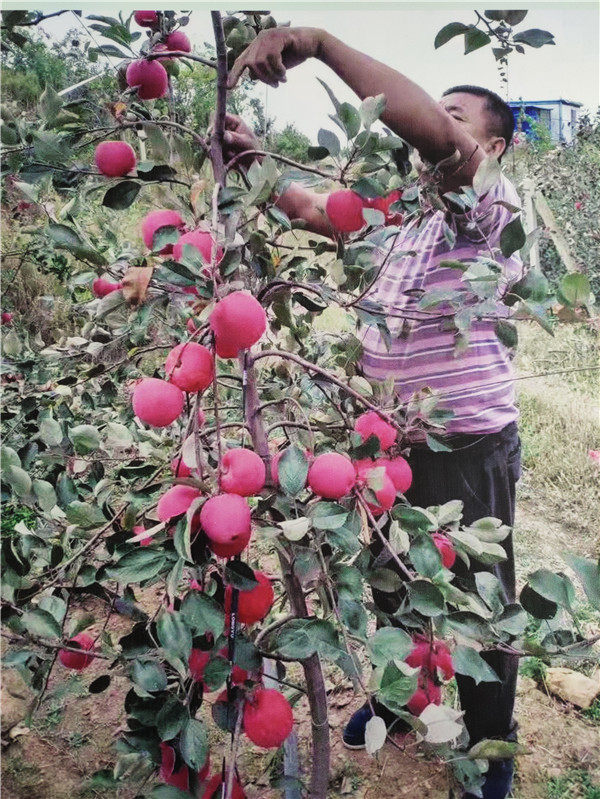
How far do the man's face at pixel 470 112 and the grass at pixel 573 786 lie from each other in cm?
130

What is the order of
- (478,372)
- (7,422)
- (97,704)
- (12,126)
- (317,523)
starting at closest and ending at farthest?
(317,523), (12,126), (478,372), (7,422), (97,704)

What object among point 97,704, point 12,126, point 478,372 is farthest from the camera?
point 97,704

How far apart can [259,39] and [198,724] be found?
0.75 meters

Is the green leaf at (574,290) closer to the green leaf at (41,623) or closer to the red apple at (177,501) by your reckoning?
the red apple at (177,501)

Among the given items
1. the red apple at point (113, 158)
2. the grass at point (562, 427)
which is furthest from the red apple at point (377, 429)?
the grass at point (562, 427)

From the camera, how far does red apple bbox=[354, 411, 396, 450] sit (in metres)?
0.76

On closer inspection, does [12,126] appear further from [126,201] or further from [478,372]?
[478,372]

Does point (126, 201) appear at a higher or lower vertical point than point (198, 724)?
higher

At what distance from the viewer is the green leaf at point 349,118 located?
2.13 feet

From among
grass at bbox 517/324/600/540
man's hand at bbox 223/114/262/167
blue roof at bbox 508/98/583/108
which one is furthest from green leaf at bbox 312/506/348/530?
grass at bbox 517/324/600/540

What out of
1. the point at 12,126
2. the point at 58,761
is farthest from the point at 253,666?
the point at 58,761

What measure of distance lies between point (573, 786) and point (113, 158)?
1.50 m

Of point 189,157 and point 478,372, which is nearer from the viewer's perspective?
point 189,157

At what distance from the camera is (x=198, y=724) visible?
62 centimetres
